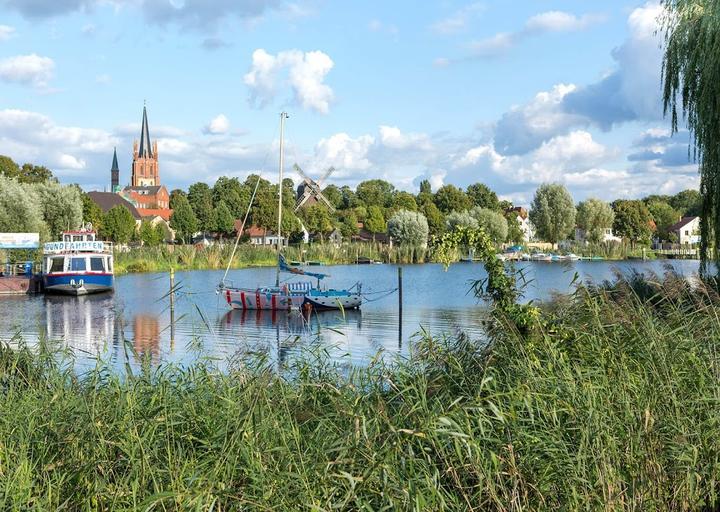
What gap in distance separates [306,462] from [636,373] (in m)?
3.73

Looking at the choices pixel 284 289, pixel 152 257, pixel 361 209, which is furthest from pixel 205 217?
pixel 284 289

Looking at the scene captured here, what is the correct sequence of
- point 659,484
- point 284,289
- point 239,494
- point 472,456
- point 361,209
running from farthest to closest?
point 361,209 → point 284,289 → point 659,484 → point 472,456 → point 239,494

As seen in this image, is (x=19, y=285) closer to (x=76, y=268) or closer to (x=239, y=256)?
(x=76, y=268)

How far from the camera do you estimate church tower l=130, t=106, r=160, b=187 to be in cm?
17688

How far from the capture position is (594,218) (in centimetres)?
10006

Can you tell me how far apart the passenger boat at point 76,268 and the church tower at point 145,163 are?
136285 mm

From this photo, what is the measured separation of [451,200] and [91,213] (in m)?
58.8

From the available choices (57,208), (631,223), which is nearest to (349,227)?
(631,223)

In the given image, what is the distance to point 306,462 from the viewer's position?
5.27 m

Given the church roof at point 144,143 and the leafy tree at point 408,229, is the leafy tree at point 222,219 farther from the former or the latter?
the church roof at point 144,143

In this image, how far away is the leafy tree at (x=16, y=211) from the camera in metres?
51.0

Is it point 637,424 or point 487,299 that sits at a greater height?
A: point 487,299

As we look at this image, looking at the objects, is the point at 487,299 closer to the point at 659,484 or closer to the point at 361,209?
the point at 659,484

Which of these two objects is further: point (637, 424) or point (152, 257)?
point (152, 257)
